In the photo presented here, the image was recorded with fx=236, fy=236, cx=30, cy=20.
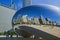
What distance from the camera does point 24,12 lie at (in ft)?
42.8

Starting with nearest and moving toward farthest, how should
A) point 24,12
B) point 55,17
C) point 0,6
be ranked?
point 55,17 → point 24,12 → point 0,6

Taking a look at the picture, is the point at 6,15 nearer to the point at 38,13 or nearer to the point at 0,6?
the point at 0,6

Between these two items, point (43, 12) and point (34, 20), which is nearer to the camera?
point (43, 12)

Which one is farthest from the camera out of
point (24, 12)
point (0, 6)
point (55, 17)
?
point (0, 6)

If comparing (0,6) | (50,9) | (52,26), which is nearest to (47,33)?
(52,26)

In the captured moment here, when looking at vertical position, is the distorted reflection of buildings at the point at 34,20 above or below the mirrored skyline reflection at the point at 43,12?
below

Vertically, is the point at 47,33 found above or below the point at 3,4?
below

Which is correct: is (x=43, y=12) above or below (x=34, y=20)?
above

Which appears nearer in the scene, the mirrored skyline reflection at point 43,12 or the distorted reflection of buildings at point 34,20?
the mirrored skyline reflection at point 43,12

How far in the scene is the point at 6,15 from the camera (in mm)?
64500

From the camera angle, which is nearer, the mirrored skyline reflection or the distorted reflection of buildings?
the mirrored skyline reflection

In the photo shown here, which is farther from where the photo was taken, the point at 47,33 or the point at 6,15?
the point at 6,15

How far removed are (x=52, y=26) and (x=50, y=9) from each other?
3.03 ft

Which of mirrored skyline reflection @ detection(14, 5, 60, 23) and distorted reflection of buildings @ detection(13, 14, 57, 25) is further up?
mirrored skyline reflection @ detection(14, 5, 60, 23)
